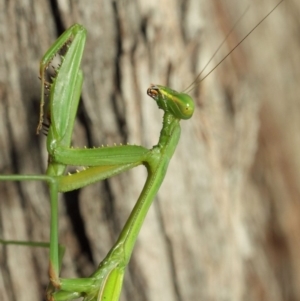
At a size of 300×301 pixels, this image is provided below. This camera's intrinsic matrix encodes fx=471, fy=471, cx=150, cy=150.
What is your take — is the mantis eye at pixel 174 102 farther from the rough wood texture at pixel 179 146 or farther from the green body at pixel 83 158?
the rough wood texture at pixel 179 146

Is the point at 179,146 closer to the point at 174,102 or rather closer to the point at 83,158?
the point at 174,102

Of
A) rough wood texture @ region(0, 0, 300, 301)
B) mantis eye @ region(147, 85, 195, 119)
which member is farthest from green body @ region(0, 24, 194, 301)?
rough wood texture @ region(0, 0, 300, 301)

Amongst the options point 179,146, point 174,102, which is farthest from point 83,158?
point 179,146

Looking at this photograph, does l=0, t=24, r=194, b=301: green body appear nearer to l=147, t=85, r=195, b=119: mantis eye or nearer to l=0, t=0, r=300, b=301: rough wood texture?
l=147, t=85, r=195, b=119: mantis eye

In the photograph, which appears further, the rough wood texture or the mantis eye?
the rough wood texture

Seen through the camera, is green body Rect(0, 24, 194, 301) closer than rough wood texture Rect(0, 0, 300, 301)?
Yes
